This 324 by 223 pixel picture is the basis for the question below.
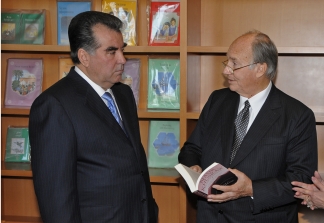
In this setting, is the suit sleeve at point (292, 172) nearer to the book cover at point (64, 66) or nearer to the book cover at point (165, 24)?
the book cover at point (165, 24)

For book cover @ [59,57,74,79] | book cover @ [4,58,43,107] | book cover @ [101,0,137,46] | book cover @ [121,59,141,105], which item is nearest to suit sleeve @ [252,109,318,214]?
book cover @ [121,59,141,105]

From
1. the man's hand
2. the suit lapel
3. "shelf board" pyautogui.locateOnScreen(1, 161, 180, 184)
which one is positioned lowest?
"shelf board" pyautogui.locateOnScreen(1, 161, 180, 184)

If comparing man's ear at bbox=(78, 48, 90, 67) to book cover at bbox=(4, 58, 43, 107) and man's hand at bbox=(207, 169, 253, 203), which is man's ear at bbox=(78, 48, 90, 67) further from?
book cover at bbox=(4, 58, 43, 107)

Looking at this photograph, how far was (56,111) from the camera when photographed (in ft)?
7.20

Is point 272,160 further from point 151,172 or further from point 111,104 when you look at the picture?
point 151,172

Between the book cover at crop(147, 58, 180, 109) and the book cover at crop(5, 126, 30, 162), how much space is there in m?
0.95

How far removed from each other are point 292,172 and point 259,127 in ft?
0.89

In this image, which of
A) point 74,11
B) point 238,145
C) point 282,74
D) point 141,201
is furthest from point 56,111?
point 282,74

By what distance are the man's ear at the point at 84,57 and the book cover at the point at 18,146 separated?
5.06 ft

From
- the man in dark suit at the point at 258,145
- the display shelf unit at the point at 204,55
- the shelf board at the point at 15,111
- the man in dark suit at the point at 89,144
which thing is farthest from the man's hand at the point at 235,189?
the shelf board at the point at 15,111

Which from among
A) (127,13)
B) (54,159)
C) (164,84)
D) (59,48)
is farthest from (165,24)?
(54,159)

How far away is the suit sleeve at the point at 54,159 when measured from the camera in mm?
2172

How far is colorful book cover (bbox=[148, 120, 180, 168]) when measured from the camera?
3.59 metres

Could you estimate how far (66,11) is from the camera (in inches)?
143
